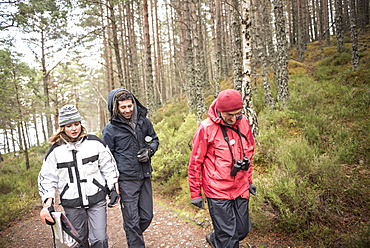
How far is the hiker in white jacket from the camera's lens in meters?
2.76

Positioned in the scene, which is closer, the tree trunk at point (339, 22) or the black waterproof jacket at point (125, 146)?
the black waterproof jacket at point (125, 146)

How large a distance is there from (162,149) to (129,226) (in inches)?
148

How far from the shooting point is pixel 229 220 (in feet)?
8.76

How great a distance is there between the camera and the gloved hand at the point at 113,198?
2.98m

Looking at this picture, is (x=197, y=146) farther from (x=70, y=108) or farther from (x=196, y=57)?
(x=196, y=57)

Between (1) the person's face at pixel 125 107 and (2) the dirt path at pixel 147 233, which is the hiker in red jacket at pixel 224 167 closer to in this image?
(1) the person's face at pixel 125 107

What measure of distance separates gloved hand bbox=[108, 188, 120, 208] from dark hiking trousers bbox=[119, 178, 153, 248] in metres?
0.21

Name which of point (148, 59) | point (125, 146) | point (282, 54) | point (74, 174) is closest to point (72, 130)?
point (74, 174)

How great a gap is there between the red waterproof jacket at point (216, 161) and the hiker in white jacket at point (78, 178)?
1.27m

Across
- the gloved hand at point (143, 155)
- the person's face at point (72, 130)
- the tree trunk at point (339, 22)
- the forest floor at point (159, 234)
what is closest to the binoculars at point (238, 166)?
the gloved hand at point (143, 155)

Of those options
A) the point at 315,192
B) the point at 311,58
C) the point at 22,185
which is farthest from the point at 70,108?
the point at 311,58

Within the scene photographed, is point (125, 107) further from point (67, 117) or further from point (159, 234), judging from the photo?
point (159, 234)

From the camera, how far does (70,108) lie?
9.95 feet

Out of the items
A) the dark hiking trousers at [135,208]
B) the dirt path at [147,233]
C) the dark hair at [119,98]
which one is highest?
the dark hair at [119,98]
